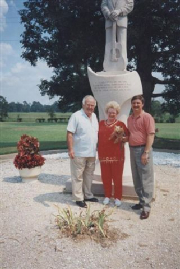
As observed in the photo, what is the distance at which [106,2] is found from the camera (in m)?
6.23

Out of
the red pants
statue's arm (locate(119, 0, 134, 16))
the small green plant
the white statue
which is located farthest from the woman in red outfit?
statue's arm (locate(119, 0, 134, 16))

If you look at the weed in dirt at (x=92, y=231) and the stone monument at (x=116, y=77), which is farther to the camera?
the stone monument at (x=116, y=77)

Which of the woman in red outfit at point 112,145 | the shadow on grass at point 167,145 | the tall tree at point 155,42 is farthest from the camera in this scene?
the shadow on grass at point 167,145

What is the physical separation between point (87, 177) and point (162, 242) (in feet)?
5.76

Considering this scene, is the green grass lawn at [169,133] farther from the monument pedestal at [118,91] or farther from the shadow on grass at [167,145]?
the monument pedestal at [118,91]

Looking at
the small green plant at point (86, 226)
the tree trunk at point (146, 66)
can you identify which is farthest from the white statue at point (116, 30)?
the tree trunk at point (146, 66)

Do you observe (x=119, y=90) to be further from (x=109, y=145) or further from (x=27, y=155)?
(x=27, y=155)

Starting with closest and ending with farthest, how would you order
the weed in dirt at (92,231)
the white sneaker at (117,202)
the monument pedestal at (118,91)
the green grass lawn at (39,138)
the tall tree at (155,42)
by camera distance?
the weed in dirt at (92,231) → the white sneaker at (117,202) → the monument pedestal at (118,91) → the tall tree at (155,42) → the green grass lawn at (39,138)

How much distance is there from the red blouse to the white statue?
77.8 inches

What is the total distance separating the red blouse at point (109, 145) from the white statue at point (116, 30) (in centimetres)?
197

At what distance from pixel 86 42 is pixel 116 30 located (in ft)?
20.2

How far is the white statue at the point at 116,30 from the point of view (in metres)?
6.06

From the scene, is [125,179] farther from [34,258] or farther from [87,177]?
[34,258]

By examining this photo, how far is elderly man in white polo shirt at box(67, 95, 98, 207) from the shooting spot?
4719 millimetres
